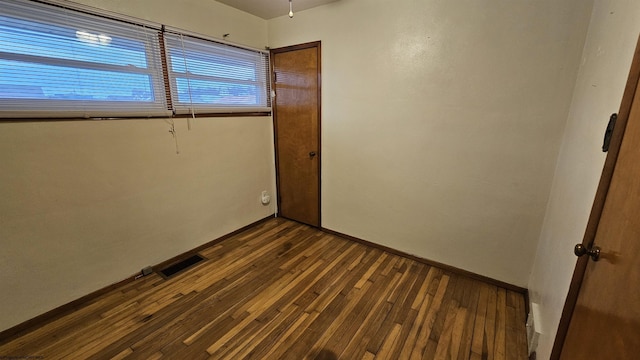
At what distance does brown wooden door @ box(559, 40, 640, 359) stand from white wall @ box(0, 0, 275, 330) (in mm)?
2724

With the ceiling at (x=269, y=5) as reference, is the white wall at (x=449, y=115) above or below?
below

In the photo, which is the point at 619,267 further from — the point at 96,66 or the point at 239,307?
the point at 96,66

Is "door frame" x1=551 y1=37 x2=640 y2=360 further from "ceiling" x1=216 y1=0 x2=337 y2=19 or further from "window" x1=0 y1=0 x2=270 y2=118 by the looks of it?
"window" x1=0 y1=0 x2=270 y2=118

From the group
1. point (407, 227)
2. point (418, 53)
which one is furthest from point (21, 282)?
point (418, 53)

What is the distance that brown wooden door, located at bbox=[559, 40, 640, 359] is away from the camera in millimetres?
687

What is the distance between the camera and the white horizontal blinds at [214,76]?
7.62ft

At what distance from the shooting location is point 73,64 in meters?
1.76

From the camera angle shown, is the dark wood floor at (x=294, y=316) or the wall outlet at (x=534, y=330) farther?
the dark wood floor at (x=294, y=316)

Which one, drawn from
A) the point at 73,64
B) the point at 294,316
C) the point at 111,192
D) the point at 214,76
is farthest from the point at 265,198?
the point at 73,64

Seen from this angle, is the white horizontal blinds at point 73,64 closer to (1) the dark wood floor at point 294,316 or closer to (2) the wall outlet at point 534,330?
(1) the dark wood floor at point 294,316

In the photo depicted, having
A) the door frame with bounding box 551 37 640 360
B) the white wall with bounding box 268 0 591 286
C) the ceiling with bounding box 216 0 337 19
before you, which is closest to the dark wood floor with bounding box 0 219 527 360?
the white wall with bounding box 268 0 591 286

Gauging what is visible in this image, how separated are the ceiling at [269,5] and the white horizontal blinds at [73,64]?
87 centimetres

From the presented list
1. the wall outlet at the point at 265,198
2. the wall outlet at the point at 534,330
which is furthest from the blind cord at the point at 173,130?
the wall outlet at the point at 534,330

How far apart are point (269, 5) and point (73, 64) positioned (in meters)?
1.68
